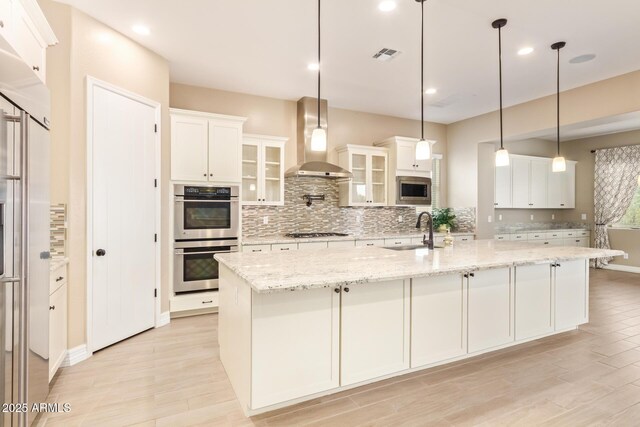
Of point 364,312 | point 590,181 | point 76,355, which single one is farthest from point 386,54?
point 590,181

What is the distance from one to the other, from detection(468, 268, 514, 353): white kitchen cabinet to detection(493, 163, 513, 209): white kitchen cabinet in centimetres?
431

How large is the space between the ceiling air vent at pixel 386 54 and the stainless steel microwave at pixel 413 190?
2.19 metres

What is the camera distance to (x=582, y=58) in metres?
3.69

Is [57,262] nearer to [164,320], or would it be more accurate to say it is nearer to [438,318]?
[164,320]

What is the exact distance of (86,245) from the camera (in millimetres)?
2910

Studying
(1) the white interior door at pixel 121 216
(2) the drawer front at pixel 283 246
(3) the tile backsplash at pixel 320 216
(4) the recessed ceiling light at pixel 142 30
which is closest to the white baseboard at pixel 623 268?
(3) the tile backsplash at pixel 320 216

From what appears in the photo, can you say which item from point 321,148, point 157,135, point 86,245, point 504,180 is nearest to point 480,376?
point 321,148

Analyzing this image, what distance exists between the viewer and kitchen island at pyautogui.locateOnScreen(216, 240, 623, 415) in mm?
1992

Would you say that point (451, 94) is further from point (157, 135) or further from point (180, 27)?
point (157, 135)

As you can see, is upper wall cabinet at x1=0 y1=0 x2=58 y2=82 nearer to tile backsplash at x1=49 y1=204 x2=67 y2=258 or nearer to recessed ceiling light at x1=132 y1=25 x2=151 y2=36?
recessed ceiling light at x1=132 y1=25 x2=151 y2=36

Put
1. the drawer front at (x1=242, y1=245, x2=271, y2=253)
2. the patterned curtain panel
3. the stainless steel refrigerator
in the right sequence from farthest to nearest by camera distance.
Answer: the patterned curtain panel → the drawer front at (x1=242, y1=245, x2=271, y2=253) → the stainless steel refrigerator

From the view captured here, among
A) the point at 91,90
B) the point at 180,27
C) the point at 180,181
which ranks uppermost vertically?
the point at 180,27

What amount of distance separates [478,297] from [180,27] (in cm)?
360

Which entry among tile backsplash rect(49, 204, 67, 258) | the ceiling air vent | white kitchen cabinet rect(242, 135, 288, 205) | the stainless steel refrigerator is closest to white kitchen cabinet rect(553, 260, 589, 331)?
the ceiling air vent
